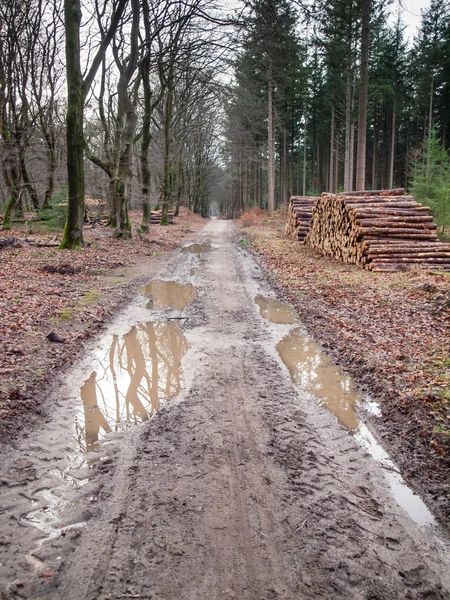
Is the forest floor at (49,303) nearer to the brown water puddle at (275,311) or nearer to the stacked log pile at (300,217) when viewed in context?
the brown water puddle at (275,311)

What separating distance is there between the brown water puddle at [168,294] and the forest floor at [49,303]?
44 cm

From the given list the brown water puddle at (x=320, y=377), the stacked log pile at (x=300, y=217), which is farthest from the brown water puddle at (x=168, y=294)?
the stacked log pile at (x=300, y=217)

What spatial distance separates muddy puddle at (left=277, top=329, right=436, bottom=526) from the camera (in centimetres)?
315

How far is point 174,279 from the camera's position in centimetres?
1145

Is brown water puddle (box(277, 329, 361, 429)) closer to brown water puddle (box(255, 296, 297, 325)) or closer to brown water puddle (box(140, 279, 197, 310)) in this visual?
brown water puddle (box(255, 296, 297, 325))

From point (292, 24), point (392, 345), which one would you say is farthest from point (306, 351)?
point (292, 24)

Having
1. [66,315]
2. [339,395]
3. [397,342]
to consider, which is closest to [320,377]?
[339,395]

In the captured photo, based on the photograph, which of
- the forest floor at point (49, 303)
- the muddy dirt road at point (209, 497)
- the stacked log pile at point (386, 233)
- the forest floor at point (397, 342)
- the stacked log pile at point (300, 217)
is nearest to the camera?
the muddy dirt road at point (209, 497)

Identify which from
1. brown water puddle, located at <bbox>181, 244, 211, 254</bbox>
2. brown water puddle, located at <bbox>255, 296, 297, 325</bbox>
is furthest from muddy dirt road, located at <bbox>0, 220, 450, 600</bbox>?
brown water puddle, located at <bbox>181, 244, 211, 254</bbox>

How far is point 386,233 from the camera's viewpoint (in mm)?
12102

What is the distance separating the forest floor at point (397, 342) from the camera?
12.2 feet

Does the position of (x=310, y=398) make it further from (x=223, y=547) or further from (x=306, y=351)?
(x=223, y=547)

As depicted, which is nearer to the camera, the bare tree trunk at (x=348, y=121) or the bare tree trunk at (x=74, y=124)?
the bare tree trunk at (x=74, y=124)

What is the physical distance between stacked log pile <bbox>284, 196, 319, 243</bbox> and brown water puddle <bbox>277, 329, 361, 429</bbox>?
12.7 metres
